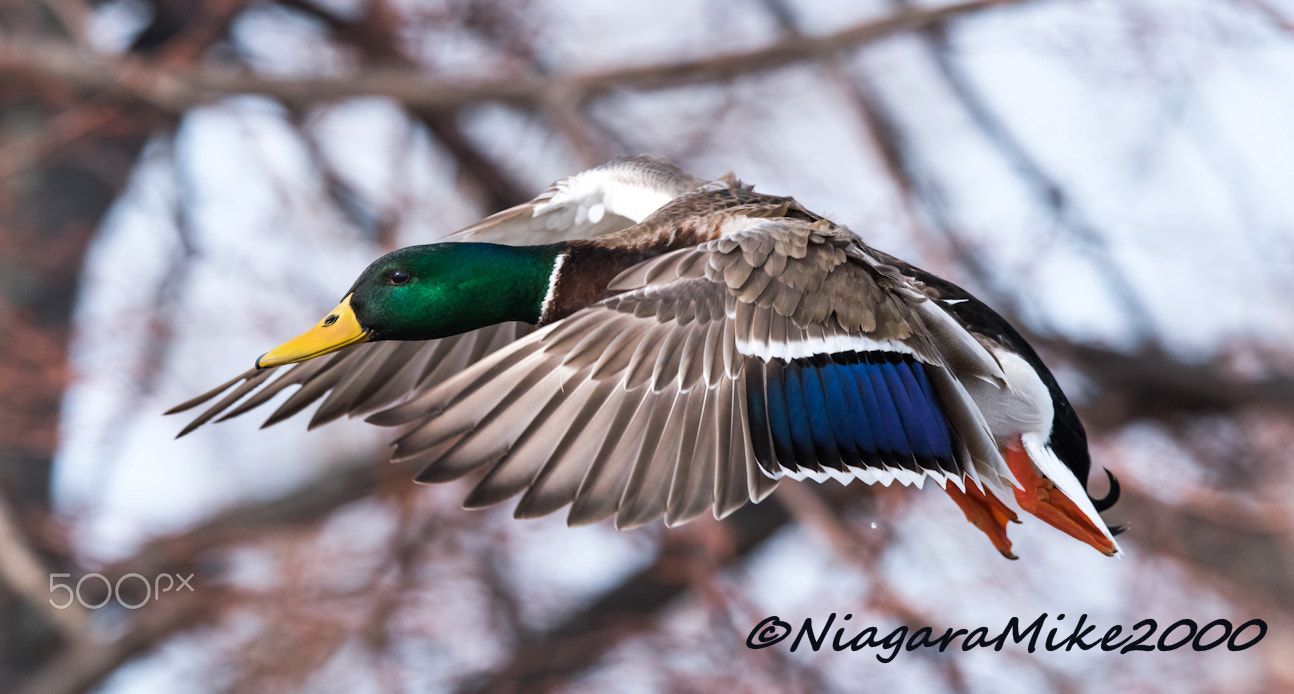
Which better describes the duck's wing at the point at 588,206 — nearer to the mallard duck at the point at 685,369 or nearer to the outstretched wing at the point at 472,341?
the outstretched wing at the point at 472,341

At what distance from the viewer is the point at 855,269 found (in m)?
2.25

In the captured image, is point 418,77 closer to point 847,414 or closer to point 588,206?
point 588,206

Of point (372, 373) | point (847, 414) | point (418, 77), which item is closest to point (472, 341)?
point (372, 373)

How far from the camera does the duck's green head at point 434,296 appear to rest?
7.48ft

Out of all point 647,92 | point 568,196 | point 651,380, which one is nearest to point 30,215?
point 647,92

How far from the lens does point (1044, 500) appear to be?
102 inches

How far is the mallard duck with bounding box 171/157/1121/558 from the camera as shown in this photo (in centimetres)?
212

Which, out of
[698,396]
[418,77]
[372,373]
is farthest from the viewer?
[418,77]

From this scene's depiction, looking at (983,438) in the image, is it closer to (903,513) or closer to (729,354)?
(729,354)

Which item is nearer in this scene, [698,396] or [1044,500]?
[698,396]

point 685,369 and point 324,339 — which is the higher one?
point 324,339

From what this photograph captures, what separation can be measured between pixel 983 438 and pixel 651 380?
0.65m

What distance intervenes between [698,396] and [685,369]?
0.05 metres

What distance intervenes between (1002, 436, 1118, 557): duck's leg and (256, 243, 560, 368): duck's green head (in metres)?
1.07
